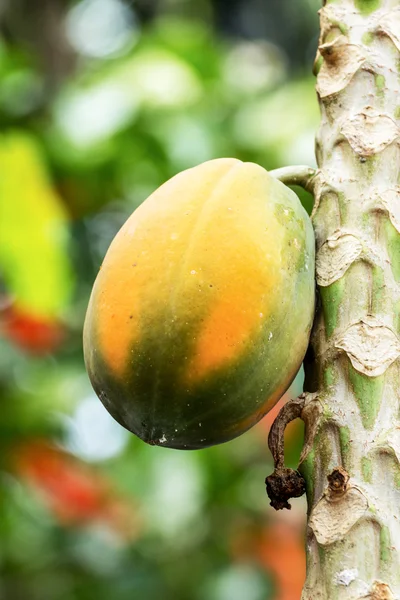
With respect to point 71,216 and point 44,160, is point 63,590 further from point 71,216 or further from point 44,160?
point 44,160

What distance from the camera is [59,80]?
5.04 metres

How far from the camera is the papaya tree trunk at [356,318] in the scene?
1.09 meters

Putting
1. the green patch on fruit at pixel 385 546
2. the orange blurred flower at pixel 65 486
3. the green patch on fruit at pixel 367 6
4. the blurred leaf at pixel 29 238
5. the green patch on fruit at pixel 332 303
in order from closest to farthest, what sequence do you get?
the green patch on fruit at pixel 385 546, the green patch on fruit at pixel 332 303, the green patch on fruit at pixel 367 6, the blurred leaf at pixel 29 238, the orange blurred flower at pixel 65 486

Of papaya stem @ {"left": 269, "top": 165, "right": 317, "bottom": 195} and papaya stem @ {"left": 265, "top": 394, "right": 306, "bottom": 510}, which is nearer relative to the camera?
papaya stem @ {"left": 265, "top": 394, "right": 306, "bottom": 510}

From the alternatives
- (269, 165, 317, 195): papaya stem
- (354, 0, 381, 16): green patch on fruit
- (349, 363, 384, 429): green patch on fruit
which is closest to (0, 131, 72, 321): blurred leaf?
(269, 165, 317, 195): papaya stem

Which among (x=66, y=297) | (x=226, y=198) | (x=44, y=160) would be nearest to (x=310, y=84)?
(x=44, y=160)

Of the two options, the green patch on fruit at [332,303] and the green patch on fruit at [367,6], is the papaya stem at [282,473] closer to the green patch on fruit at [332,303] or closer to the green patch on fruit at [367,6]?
the green patch on fruit at [332,303]

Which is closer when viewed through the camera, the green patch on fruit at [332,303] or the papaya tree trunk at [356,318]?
the papaya tree trunk at [356,318]

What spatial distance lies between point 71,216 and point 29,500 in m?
1.34

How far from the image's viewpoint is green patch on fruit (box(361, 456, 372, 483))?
1.11 m

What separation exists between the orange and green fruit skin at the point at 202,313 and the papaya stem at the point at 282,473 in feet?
0.13

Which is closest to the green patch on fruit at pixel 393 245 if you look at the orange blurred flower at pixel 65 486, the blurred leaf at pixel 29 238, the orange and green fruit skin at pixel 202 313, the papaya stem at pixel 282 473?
the orange and green fruit skin at pixel 202 313

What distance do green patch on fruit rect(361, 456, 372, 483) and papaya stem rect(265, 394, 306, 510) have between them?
92mm

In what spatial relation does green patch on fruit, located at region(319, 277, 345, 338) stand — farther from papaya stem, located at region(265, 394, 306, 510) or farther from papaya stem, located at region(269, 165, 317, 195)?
papaya stem, located at region(269, 165, 317, 195)
